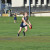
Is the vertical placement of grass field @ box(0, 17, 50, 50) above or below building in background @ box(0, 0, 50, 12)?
above

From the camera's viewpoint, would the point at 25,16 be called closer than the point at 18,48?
No

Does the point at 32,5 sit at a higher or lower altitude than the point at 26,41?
lower

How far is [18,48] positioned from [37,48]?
0.87 metres

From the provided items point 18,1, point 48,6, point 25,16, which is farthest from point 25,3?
point 25,16

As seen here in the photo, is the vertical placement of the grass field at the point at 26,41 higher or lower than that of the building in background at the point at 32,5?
higher

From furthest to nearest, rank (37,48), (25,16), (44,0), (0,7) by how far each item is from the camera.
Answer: (44,0) → (0,7) → (25,16) → (37,48)

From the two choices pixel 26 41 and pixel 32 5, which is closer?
pixel 26 41

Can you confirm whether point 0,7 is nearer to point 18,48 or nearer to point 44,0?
point 44,0

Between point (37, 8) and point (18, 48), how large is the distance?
267 ft

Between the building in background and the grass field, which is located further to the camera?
the building in background

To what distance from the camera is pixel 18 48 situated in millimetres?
14047

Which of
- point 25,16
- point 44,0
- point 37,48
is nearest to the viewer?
point 37,48

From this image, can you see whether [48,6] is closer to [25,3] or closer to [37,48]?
[25,3]

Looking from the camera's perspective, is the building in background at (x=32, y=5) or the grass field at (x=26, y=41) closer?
the grass field at (x=26, y=41)
